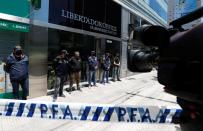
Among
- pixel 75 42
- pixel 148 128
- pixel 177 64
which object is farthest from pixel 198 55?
pixel 75 42

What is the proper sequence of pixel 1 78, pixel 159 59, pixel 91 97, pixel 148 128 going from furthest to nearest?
pixel 91 97 → pixel 1 78 → pixel 148 128 → pixel 159 59

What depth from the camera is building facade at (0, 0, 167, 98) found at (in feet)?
37.8

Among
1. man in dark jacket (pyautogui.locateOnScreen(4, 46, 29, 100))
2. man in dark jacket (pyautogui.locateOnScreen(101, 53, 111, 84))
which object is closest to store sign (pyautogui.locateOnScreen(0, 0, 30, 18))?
man in dark jacket (pyautogui.locateOnScreen(4, 46, 29, 100))

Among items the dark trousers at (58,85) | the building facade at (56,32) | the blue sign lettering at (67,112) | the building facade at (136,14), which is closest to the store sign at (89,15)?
the building facade at (56,32)

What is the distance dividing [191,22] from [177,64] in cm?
21

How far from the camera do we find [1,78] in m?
11.0

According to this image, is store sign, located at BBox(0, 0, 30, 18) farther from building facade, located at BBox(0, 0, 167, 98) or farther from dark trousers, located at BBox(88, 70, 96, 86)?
dark trousers, located at BBox(88, 70, 96, 86)

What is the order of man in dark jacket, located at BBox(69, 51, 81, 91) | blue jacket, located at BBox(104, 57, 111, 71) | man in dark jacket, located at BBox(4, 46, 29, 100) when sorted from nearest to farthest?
man in dark jacket, located at BBox(4, 46, 29, 100) → man in dark jacket, located at BBox(69, 51, 81, 91) → blue jacket, located at BBox(104, 57, 111, 71)

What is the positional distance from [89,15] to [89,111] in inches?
590

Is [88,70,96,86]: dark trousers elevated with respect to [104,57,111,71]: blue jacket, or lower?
lower

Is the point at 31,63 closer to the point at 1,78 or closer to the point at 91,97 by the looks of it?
the point at 1,78

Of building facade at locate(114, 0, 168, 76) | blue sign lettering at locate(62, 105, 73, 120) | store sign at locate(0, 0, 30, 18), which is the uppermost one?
building facade at locate(114, 0, 168, 76)

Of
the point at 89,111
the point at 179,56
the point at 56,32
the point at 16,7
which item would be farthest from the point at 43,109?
the point at 56,32

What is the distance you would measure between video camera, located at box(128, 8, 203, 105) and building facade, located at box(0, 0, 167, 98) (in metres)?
5.53
